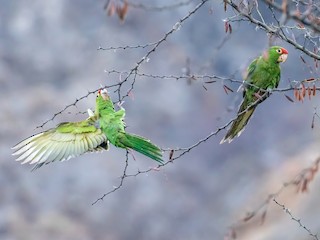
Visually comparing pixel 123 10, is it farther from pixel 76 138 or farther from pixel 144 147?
pixel 76 138

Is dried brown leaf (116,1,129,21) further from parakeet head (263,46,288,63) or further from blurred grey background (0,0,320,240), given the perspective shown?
blurred grey background (0,0,320,240)

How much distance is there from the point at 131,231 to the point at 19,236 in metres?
1.70

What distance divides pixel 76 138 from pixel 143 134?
9.75 meters

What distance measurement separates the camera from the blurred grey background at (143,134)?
1234 centimetres

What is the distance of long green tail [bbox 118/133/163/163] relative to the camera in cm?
376

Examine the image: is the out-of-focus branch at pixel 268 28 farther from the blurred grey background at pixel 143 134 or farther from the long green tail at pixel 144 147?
the blurred grey background at pixel 143 134

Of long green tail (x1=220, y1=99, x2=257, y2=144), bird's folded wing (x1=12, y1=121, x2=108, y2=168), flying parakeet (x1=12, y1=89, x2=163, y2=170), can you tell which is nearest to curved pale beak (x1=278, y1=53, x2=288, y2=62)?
long green tail (x1=220, y1=99, x2=257, y2=144)

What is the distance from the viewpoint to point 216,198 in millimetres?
13023

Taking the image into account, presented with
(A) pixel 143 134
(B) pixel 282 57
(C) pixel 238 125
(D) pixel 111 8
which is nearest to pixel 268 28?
(B) pixel 282 57

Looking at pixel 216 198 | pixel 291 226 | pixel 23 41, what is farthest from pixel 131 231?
pixel 23 41

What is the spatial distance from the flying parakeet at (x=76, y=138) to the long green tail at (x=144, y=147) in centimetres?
15

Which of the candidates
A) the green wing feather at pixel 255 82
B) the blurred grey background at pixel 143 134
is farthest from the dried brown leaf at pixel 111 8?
the blurred grey background at pixel 143 134

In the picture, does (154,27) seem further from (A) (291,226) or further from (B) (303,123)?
(A) (291,226)

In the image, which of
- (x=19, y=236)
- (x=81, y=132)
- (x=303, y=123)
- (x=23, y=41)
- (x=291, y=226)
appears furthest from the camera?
(x=23, y=41)
